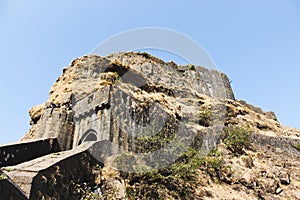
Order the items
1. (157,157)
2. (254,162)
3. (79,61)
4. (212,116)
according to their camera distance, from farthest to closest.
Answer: (212,116) < (79,61) < (254,162) < (157,157)

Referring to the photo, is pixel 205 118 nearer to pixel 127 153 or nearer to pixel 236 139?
pixel 236 139

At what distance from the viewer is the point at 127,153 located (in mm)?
12703

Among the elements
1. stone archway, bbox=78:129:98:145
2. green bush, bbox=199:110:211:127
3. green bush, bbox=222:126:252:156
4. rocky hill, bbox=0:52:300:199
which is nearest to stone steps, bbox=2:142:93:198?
rocky hill, bbox=0:52:300:199

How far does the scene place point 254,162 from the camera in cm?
1742

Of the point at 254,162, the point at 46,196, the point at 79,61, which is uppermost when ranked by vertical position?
the point at 79,61

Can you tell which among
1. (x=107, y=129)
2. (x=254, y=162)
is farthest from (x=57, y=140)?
(x=254, y=162)

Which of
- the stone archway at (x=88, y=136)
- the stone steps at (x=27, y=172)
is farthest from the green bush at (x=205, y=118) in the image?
the stone steps at (x=27, y=172)

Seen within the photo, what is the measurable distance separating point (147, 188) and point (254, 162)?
30.4 ft

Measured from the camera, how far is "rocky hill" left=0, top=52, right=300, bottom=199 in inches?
376

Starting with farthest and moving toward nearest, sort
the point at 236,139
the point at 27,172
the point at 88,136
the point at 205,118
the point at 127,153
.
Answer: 1. the point at 205,118
2. the point at 236,139
3. the point at 88,136
4. the point at 127,153
5. the point at 27,172

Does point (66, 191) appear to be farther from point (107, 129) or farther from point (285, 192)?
point (285, 192)

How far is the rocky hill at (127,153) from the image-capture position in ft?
31.3

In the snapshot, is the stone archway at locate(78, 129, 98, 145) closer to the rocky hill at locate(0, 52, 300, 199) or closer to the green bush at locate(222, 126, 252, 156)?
the rocky hill at locate(0, 52, 300, 199)

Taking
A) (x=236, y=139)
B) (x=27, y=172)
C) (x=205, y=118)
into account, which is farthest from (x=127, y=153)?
(x=205, y=118)
